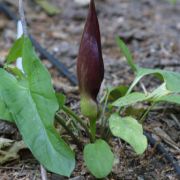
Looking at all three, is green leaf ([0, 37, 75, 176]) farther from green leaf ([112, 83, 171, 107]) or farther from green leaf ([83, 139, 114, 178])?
green leaf ([112, 83, 171, 107])

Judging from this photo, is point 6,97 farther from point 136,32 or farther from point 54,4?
point 54,4

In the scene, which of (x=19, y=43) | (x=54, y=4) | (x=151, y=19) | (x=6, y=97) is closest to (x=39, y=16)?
(x=54, y=4)

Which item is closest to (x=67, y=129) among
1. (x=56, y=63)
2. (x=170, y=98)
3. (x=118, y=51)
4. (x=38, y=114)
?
(x=38, y=114)


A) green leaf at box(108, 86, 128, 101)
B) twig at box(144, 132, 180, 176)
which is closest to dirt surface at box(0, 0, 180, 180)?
twig at box(144, 132, 180, 176)

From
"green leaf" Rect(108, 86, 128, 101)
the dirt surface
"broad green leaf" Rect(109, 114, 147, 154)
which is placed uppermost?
"broad green leaf" Rect(109, 114, 147, 154)

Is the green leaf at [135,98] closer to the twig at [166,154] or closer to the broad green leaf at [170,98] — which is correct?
the broad green leaf at [170,98]

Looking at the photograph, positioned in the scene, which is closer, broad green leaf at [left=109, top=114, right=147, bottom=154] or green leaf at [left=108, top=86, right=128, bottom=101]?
broad green leaf at [left=109, top=114, right=147, bottom=154]
